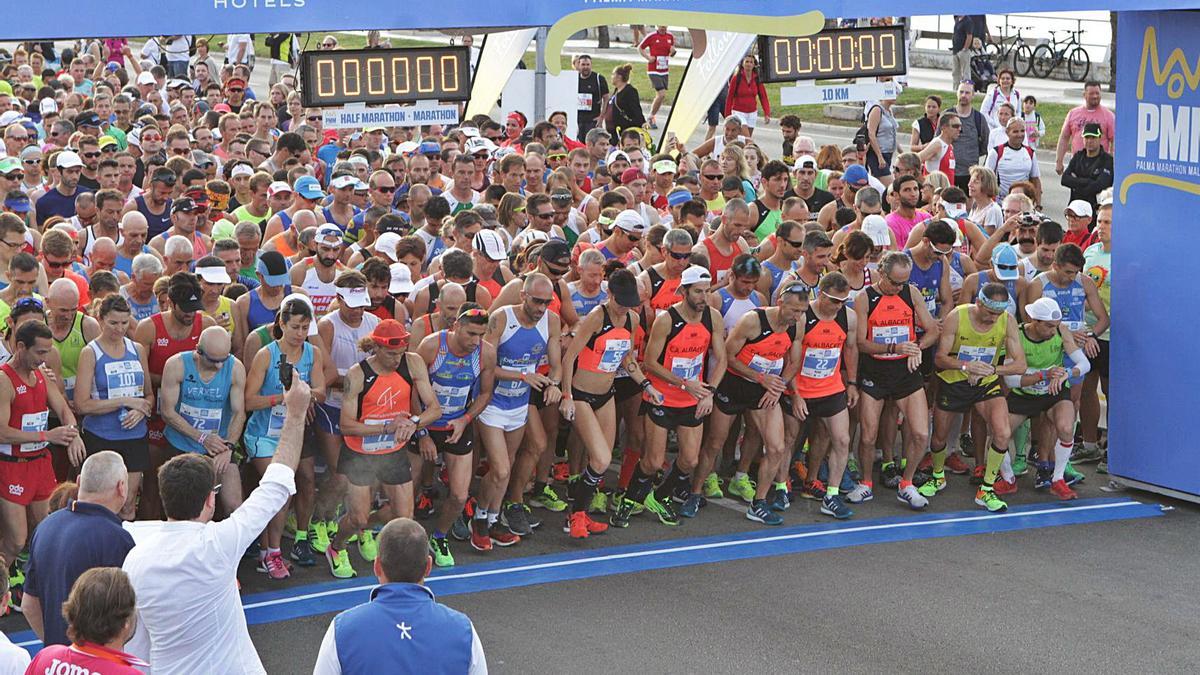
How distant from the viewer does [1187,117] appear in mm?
11539

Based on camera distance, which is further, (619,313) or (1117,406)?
(1117,406)

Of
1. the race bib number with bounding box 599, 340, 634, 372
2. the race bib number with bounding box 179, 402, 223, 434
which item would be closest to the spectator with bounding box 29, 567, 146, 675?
the race bib number with bounding box 179, 402, 223, 434

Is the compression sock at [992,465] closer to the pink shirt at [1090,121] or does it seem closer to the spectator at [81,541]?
the spectator at [81,541]

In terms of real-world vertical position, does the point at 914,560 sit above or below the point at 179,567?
below

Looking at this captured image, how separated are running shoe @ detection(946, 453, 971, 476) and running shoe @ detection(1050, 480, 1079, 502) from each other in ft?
2.90

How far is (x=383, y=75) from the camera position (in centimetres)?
1716

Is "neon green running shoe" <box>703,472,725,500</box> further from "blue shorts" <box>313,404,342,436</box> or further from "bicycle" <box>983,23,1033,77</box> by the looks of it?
"bicycle" <box>983,23,1033,77</box>

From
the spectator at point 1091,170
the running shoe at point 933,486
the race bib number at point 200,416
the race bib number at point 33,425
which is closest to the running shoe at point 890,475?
the running shoe at point 933,486

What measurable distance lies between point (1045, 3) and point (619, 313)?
400 centimetres

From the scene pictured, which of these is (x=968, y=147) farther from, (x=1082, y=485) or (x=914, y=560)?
(x=914, y=560)

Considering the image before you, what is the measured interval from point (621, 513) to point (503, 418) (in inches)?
49.2

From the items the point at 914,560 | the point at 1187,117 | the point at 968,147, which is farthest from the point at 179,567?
the point at 968,147

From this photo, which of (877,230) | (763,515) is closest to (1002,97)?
(877,230)

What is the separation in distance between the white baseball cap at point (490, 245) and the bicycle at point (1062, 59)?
86.6 feet
